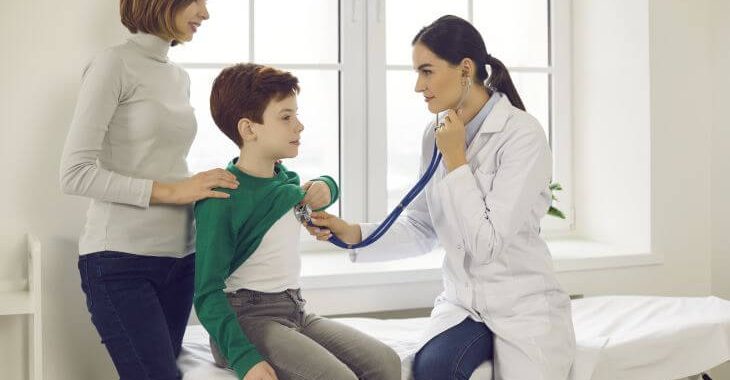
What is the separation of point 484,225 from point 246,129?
56 centimetres

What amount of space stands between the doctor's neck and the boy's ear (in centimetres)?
54

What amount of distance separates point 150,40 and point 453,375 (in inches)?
40.0

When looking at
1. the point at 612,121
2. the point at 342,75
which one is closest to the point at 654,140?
the point at 612,121

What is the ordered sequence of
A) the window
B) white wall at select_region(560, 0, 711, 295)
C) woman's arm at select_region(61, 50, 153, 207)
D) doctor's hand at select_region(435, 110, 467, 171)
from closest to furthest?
1. woman's arm at select_region(61, 50, 153, 207)
2. doctor's hand at select_region(435, 110, 467, 171)
3. the window
4. white wall at select_region(560, 0, 711, 295)

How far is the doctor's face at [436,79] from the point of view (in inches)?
A: 75.6

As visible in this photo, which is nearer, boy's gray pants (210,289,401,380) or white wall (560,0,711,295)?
boy's gray pants (210,289,401,380)

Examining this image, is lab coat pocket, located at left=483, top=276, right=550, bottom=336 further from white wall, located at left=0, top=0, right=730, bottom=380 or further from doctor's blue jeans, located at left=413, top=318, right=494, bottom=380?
white wall, located at left=0, top=0, right=730, bottom=380

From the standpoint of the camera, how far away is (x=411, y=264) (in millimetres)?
2650

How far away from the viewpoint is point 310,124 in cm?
282

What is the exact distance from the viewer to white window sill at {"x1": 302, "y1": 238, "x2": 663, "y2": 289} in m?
2.44

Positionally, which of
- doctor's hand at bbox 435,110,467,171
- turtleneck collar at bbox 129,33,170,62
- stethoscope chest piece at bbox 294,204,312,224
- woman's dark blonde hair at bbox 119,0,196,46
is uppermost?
woman's dark blonde hair at bbox 119,0,196,46

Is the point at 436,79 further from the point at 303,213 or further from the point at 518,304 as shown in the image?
the point at 518,304

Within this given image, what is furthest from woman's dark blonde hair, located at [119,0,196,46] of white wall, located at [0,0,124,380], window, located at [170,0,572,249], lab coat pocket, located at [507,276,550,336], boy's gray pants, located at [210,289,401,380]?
lab coat pocket, located at [507,276,550,336]

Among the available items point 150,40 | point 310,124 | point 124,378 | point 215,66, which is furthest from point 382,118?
point 124,378
